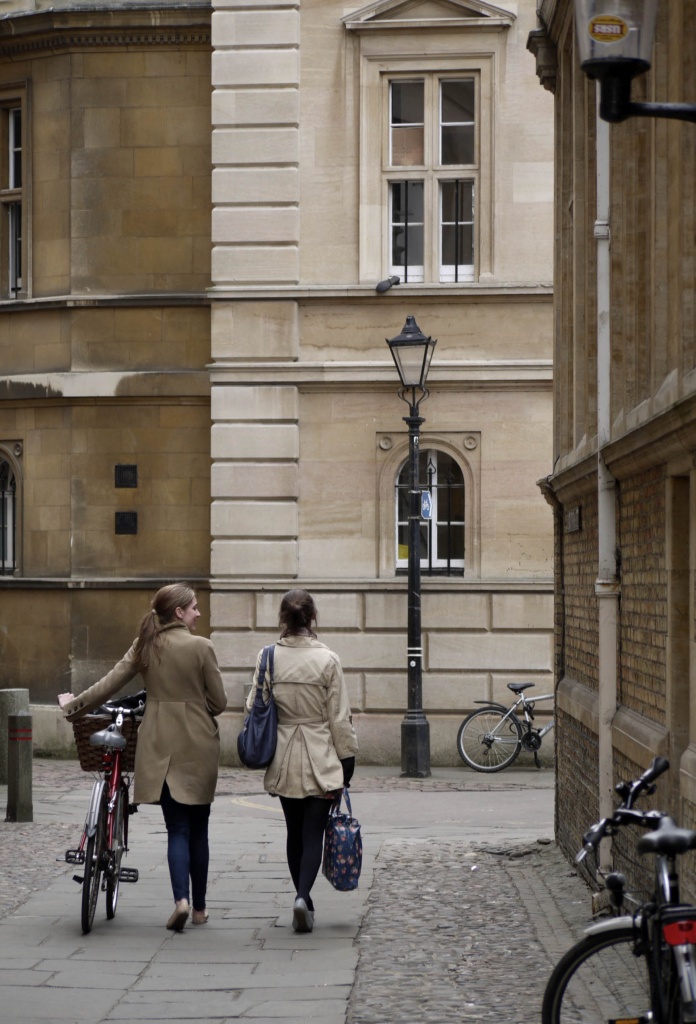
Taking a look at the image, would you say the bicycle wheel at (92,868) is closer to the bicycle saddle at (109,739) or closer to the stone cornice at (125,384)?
the bicycle saddle at (109,739)

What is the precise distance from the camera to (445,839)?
1347 centimetres

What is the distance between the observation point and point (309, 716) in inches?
363

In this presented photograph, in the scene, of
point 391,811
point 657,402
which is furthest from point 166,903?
point 391,811

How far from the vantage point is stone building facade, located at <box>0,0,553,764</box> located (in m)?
19.3

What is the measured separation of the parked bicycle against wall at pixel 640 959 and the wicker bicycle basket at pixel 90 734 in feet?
14.7

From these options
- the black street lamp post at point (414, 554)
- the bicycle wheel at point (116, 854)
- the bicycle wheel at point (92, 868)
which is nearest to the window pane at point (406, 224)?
the black street lamp post at point (414, 554)

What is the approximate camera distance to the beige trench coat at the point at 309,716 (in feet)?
30.0

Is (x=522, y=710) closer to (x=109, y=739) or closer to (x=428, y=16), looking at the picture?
(x=428, y=16)

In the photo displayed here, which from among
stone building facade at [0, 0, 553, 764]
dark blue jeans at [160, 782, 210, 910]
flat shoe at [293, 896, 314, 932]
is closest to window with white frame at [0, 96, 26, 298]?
stone building facade at [0, 0, 553, 764]

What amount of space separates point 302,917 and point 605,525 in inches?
103

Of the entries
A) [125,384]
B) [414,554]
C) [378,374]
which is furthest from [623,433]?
[125,384]

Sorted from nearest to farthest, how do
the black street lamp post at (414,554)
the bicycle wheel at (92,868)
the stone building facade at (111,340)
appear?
the bicycle wheel at (92,868) < the black street lamp post at (414,554) < the stone building facade at (111,340)

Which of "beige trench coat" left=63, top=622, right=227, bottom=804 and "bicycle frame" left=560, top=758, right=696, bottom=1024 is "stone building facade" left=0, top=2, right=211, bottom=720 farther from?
"bicycle frame" left=560, top=758, right=696, bottom=1024

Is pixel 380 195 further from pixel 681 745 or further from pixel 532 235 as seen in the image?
pixel 681 745
